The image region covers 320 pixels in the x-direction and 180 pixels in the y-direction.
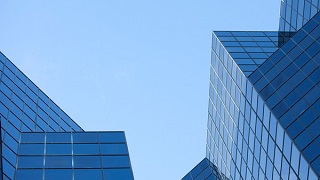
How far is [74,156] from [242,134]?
1528 cm

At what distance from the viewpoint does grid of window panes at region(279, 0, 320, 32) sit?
2261 inches

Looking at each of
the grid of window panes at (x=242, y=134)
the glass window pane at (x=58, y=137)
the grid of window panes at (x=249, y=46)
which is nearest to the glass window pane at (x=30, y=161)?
the glass window pane at (x=58, y=137)

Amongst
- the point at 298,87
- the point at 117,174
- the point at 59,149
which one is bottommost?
the point at 117,174

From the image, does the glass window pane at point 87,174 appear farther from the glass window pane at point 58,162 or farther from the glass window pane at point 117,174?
the glass window pane at point 58,162

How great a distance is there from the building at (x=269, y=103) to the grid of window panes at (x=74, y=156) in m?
10.1

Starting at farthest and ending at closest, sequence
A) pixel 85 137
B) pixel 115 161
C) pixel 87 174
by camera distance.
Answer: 1. pixel 85 137
2. pixel 115 161
3. pixel 87 174

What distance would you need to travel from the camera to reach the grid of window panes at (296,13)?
2261 inches

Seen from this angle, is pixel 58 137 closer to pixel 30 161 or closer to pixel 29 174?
pixel 30 161

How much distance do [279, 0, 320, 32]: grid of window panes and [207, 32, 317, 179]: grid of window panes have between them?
7301 mm

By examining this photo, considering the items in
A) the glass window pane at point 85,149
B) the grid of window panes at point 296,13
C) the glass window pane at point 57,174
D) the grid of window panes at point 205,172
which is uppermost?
the grid of window panes at point 296,13

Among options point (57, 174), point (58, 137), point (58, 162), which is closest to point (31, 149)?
point (58, 137)

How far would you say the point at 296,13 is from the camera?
6247cm

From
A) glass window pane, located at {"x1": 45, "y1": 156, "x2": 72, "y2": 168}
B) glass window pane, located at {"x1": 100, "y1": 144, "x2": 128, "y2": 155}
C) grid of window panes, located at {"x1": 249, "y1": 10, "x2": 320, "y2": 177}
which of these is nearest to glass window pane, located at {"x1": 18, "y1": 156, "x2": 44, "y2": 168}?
glass window pane, located at {"x1": 45, "y1": 156, "x2": 72, "y2": 168}

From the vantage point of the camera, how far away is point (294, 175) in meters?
38.6
